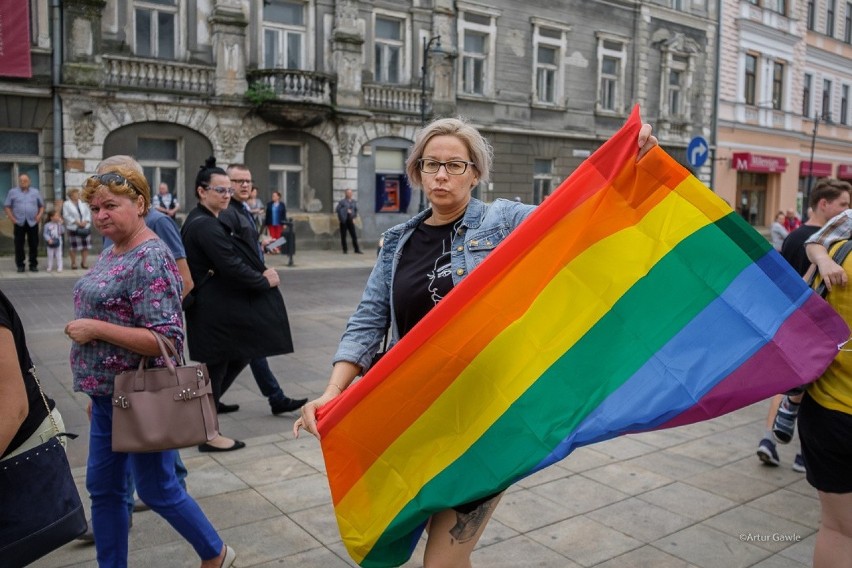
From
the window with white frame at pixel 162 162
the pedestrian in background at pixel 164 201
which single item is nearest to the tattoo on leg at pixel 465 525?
the pedestrian in background at pixel 164 201

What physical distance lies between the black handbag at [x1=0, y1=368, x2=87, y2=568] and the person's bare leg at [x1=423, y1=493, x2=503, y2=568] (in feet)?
4.03

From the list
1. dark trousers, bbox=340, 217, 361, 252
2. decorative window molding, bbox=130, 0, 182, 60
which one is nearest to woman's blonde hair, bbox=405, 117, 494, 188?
decorative window molding, bbox=130, 0, 182, 60

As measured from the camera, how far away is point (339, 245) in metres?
24.6

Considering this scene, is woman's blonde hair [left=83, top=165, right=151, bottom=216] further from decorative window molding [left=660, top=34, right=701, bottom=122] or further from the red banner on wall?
decorative window molding [left=660, top=34, right=701, bottom=122]

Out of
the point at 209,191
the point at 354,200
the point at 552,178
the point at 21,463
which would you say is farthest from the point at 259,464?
the point at 552,178

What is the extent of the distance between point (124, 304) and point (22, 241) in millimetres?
15469

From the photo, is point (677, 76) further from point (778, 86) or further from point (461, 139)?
point (461, 139)

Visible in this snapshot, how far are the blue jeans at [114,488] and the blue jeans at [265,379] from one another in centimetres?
276

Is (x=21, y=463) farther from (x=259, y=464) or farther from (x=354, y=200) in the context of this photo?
(x=354, y=200)

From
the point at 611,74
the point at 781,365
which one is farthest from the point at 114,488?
the point at 611,74

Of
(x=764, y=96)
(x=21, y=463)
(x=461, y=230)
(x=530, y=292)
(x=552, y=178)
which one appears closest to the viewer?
(x=21, y=463)

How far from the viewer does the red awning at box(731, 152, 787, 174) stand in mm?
35562

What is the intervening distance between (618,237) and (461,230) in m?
0.57

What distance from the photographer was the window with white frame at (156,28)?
21016mm
